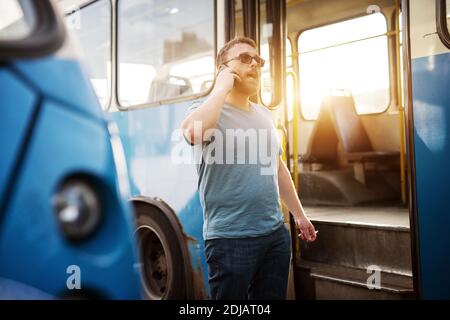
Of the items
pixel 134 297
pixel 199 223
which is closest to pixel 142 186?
pixel 199 223

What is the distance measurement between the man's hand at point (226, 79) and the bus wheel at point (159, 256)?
158cm

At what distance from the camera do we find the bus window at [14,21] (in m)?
1.15

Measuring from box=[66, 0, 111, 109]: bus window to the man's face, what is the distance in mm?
1890

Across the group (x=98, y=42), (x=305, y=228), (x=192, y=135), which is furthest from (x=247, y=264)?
(x=98, y=42)

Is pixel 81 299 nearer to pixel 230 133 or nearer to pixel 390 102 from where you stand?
pixel 230 133

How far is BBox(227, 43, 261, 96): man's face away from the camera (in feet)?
6.43

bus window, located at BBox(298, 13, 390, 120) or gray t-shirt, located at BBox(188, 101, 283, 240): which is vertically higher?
bus window, located at BBox(298, 13, 390, 120)

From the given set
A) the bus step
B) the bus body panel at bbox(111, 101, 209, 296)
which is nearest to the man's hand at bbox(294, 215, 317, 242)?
the bus step

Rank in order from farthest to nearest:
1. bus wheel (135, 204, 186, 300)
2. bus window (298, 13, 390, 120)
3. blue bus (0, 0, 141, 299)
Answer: bus window (298, 13, 390, 120)
bus wheel (135, 204, 186, 300)
blue bus (0, 0, 141, 299)

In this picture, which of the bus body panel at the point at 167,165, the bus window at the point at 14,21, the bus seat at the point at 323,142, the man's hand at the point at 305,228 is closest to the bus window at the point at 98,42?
the bus body panel at the point at 167,165

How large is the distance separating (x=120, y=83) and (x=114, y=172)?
8.29ft

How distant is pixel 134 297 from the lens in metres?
1.22

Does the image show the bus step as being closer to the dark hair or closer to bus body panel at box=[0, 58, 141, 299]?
the dark hair

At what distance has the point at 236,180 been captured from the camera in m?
1.88
